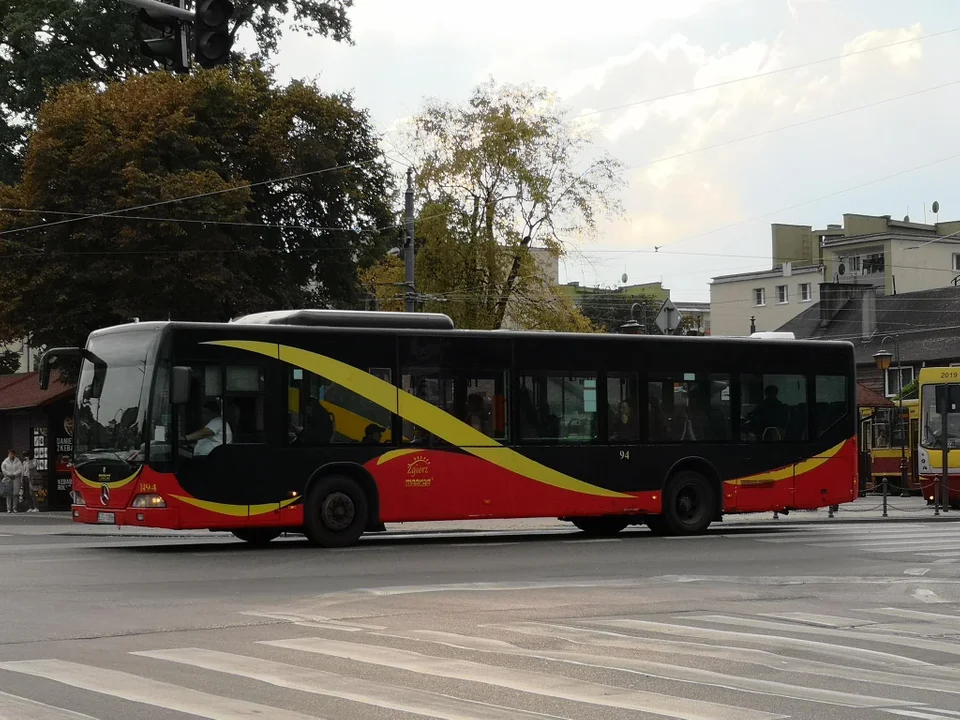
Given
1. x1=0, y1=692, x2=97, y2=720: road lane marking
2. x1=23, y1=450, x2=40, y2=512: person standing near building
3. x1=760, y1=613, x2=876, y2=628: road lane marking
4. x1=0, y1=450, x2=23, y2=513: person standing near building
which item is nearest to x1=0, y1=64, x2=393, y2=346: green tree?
x1=0, y1=450, x2=23, y2=513: person standing near building

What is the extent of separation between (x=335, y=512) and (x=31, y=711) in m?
13.3

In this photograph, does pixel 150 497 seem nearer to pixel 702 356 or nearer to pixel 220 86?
pixel 702 356

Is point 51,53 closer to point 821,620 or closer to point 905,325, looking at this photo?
point 821,620

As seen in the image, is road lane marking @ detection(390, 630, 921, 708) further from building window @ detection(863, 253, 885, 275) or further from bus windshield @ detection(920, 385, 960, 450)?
building window @ detection(863, 253, 885, 275)

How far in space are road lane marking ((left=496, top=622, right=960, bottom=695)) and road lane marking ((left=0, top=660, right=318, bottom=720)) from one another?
3.43m

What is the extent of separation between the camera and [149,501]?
20.5 metres

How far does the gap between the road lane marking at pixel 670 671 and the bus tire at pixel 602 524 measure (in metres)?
14.0

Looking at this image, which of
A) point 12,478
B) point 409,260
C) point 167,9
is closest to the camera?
point 167,9

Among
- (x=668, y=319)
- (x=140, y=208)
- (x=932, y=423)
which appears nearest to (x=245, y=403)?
(x=668, y=319)

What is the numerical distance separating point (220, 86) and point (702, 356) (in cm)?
1957

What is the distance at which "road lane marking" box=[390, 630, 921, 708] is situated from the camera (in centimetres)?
914

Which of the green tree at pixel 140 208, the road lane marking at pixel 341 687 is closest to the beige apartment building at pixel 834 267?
the green tree at pixel 140 208

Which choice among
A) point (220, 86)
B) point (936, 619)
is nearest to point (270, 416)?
point (936, 619)

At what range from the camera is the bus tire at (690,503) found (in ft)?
82.3
